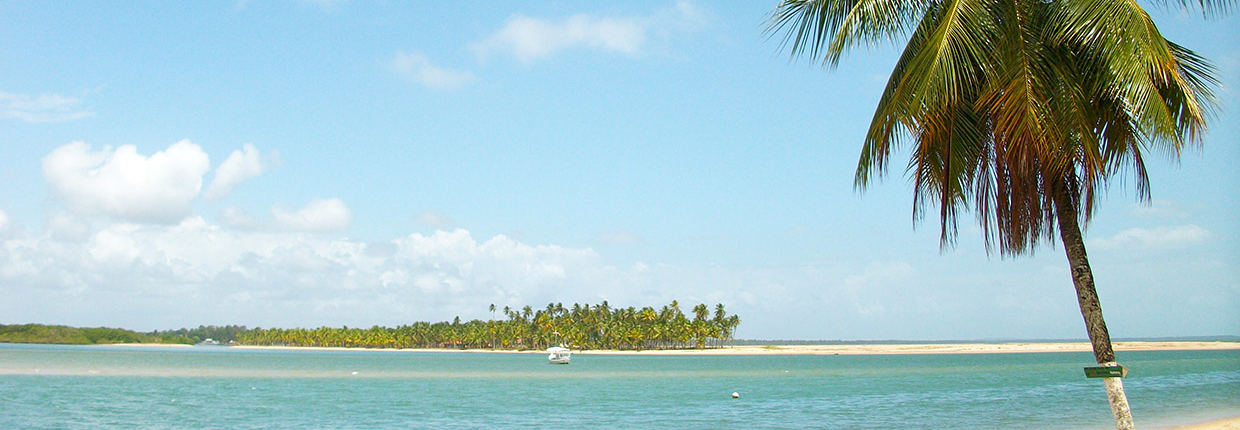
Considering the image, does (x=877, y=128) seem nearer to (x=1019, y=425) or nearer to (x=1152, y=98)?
(x=1152, y=98)

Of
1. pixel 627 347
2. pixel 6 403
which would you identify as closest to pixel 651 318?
pixel 627 347

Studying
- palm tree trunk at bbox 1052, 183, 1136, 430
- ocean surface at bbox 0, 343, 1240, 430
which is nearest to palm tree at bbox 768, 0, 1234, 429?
palm tree trunk at bbox 1052, 183, 1136, 430

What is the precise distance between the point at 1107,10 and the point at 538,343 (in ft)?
588

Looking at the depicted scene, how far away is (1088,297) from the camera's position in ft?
25.4

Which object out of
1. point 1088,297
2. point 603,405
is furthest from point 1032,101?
point 603,405

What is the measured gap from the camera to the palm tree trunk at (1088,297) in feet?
24.8

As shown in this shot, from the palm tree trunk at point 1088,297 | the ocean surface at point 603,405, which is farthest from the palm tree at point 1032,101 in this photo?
the ocean surface at point 603,405

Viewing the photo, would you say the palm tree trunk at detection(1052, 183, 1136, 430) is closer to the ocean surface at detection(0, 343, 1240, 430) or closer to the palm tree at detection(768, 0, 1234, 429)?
the palm tree at detection(768, 0, 1234, 429)

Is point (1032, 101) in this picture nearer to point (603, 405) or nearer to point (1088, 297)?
point (1088, 297)

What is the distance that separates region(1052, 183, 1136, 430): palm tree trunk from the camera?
757cm

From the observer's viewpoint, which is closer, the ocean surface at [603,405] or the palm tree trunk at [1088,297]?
the palm tree trunk at [1088,297]

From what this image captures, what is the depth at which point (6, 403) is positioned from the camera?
40.1m

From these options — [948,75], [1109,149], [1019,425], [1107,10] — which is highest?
[1107,10]

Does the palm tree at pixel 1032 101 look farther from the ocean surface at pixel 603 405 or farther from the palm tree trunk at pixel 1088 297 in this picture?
the ocean surface at pixel 603 405
